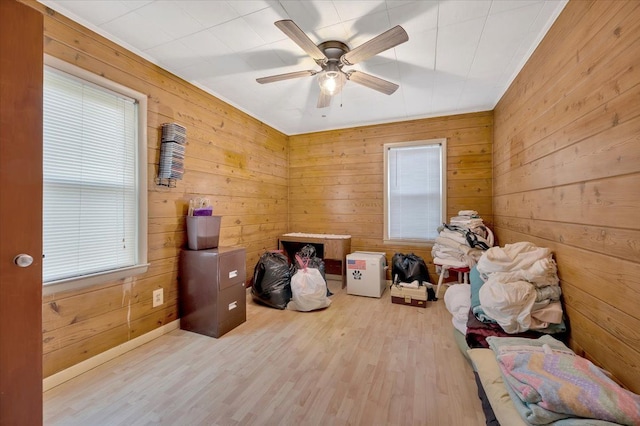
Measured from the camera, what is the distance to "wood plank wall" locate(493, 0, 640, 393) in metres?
1.10

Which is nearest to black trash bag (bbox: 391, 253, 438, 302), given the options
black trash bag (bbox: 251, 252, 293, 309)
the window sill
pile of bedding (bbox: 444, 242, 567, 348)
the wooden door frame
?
black trash bag (bbox: 251, 252, 293, 309)

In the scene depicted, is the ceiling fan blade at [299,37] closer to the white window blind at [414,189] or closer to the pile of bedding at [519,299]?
the pile of bedding at [519,299]

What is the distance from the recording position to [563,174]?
1601 mm

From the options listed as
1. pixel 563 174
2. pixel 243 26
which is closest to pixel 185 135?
pixel 243 26

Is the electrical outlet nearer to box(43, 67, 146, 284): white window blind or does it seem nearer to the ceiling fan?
box(43, 67, 146, 284): white window blind

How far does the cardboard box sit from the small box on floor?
Answer: 6.81 ft

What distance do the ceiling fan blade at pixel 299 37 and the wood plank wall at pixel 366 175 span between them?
6.70 feet

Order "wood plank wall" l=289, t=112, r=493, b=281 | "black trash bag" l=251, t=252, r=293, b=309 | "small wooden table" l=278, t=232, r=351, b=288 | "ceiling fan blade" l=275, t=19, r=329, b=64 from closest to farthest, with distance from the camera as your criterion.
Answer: "ceiling fan blade" l=275, t=19, r=329, b=64, "black trash bag" l=251, t=252, r=293, b=309, "wood plank wall" l=289, t=112, r=493, b=281, "small wooden table" l=278, t=232, r=351, b=288

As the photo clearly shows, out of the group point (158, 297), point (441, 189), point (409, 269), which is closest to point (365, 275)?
point (409, 269)

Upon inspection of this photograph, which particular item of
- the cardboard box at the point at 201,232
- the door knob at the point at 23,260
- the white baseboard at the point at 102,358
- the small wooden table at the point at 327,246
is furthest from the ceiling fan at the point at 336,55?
the white baseboard at the point at 102,358

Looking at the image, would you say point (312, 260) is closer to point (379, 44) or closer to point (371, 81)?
point (371, 81)

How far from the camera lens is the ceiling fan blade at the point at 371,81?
2123 mm

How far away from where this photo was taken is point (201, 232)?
2.41 m

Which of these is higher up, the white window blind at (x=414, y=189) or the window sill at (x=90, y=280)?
the white window blind at (x=414, y=189)
